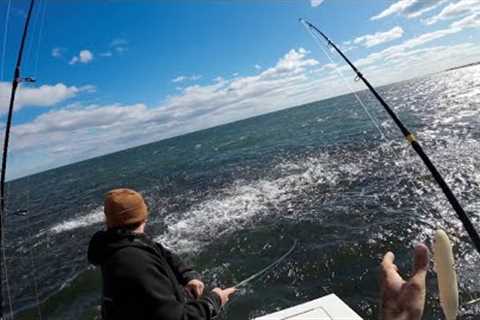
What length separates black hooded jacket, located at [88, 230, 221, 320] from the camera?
2287 millimetres

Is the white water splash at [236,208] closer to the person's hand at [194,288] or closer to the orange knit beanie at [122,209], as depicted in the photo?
the person's hand at [194,288]

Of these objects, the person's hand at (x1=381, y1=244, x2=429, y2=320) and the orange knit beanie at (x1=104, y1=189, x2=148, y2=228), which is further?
the orange knit beanie at (x1=104, y1=189, x2=148, y2=228)

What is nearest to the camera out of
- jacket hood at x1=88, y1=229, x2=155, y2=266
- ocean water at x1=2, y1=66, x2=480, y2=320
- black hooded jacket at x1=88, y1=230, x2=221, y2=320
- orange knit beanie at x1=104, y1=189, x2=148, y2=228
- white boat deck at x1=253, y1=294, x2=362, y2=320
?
black hooded jacket at x1=88, y1=230, x2=221, y2=320

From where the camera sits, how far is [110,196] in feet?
8.86

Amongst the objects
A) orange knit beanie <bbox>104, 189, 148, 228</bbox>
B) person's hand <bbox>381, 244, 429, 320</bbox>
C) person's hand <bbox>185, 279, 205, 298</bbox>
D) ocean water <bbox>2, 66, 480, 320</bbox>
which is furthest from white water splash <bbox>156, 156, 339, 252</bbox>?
person's hand <bbox>381, 244, 429, 320</bbox>

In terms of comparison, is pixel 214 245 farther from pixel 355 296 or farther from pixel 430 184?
pixel 430 184

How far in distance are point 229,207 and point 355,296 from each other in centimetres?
764

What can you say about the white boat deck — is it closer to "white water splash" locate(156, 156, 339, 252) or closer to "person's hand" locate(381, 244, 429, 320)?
"person's hand" locate(381, 244, 429, 320)

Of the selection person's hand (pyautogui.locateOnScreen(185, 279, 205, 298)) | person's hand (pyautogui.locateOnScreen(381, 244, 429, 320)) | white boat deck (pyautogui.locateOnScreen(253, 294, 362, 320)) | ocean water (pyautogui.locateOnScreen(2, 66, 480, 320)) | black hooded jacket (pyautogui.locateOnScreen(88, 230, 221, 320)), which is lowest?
ocean water (pyautogui.locateOnScreen(2, 66, 480, 320))

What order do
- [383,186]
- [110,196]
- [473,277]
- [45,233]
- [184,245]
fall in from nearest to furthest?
[110,196]
[473,277]
[184,245]
[383,186]
[45,233]

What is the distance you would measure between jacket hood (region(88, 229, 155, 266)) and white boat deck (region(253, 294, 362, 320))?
8.41 ft

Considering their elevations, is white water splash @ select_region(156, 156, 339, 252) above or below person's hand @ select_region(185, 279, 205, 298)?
below

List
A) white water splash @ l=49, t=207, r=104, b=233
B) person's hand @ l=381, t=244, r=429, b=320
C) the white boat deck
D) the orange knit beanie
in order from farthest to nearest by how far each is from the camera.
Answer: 1. white water splash @ l=49, t=207, r=104, b=233
2. the white boat deck
3. the orange knit beanie
4. person's hand @ l=381, t=244, r=429, b=320

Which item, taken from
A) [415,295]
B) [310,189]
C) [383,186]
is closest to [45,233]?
[310,189]
